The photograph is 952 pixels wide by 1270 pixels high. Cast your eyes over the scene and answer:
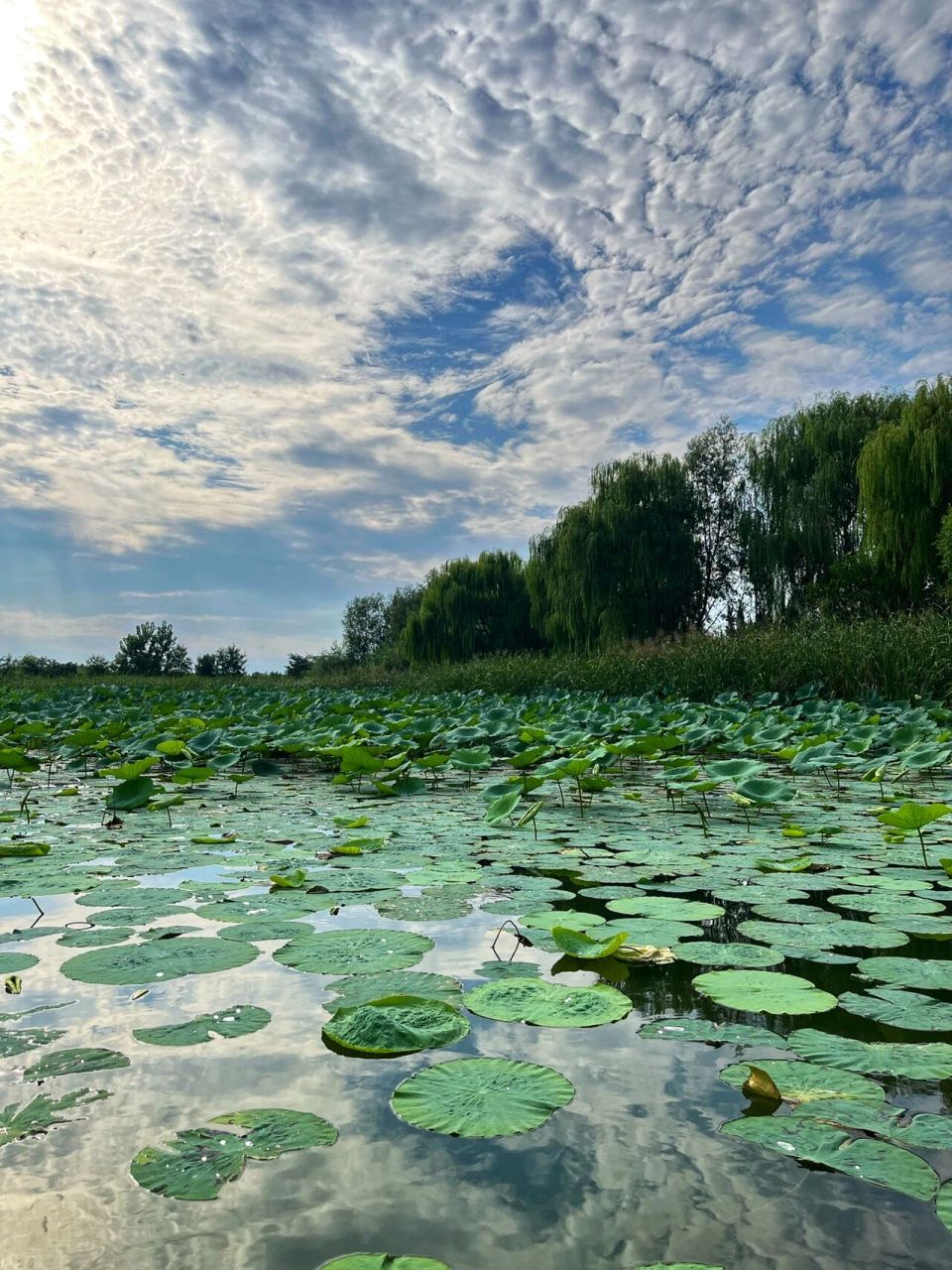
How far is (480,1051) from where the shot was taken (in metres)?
1.14

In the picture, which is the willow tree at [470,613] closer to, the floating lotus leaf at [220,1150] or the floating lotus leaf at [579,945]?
the floating lotus leaf at [579,945]

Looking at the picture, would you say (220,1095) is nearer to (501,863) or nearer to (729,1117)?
(729,1117)

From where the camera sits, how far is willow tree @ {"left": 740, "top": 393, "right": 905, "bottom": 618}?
1500 cm

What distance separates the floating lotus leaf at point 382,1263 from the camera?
68 centimetres

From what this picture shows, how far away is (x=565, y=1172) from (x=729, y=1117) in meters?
0.23

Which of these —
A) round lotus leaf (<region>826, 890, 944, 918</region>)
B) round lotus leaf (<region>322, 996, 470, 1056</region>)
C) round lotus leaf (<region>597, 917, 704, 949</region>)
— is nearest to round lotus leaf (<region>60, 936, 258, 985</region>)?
round lotus leaf (<region>322, 996, 470, 1056</region>)

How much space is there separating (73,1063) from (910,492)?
1325 centimetres

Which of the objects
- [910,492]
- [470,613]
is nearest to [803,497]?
[910,492]

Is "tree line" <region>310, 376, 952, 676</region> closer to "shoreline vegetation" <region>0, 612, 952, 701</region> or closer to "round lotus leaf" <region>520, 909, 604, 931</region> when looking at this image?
"shoreline vegetation" <region>0, 612, 952, 701</region>

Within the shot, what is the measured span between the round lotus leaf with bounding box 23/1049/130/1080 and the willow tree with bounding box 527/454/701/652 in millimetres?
15945

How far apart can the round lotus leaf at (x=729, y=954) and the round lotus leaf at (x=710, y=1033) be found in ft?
0.88

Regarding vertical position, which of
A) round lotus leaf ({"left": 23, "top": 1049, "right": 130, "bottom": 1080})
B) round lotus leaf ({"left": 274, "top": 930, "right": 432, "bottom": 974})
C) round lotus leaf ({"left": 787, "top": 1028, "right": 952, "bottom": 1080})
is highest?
round lotus leaf ({"left": 274, "top": 930, "right": 432, "bottom": 974})

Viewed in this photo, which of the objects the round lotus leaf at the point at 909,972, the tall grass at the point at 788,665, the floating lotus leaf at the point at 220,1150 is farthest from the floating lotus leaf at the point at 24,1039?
the tall grass at the point at 788,665

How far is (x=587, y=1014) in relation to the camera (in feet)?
4.07
